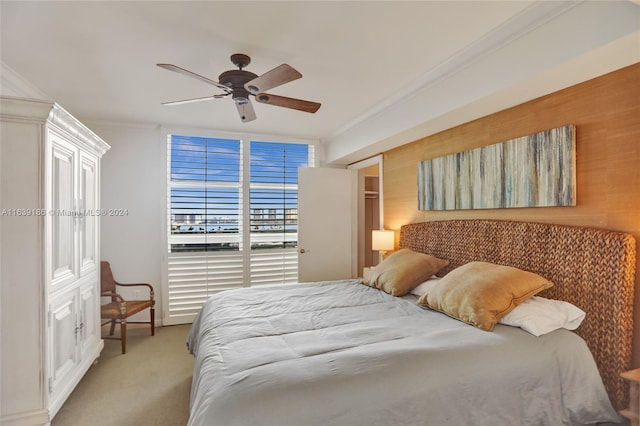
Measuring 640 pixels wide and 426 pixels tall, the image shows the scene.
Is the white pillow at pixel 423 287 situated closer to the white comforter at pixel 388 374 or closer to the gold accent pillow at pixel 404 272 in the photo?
the gold accent pillow at pixel 404 272

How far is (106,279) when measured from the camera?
3.86 meters

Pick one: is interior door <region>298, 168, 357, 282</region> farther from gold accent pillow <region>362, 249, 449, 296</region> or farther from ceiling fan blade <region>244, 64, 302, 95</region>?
ceiling fan blade <region>244, 64, 302, 95</region>

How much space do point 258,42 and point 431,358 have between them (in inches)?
86.0

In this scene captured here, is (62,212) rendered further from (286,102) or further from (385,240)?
(385,240)

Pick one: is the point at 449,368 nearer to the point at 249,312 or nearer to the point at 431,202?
the point at 249,312

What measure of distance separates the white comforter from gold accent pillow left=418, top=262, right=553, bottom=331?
85mm

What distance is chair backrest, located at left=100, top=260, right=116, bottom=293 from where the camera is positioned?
12.6 ft

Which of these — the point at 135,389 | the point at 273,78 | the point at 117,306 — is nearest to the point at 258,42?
the point at 273,78

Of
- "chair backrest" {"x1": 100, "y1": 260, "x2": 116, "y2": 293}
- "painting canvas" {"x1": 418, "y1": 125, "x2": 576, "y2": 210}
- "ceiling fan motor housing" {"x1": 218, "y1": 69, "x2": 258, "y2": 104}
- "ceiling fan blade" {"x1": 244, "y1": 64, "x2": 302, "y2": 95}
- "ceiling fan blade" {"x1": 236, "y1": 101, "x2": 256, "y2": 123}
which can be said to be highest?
"ceiling fan motor housing" {"x1": 218, "y1": 69, "x2": 258, "y2": 104}

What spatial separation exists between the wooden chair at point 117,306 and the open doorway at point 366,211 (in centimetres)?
291

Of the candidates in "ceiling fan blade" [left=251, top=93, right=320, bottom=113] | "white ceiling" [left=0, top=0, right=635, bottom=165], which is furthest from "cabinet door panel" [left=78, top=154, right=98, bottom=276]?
"ceiling fan blade" [left=251, top=93, right=320, bottom=113]

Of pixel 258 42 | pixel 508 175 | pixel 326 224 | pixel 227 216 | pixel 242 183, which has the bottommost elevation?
pixel 326 224

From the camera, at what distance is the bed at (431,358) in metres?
1.39

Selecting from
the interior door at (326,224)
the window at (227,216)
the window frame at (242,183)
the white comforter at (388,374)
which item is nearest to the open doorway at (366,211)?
the interior door at (326,224)
